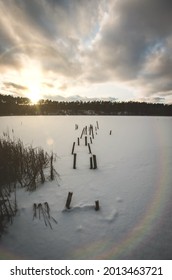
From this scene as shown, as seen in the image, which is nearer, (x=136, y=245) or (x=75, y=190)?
(x=136, y=245)

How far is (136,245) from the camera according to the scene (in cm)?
352

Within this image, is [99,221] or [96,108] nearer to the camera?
[99,221]

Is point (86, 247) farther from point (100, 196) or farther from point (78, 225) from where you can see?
point (100, 196)

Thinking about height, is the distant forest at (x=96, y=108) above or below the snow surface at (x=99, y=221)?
above

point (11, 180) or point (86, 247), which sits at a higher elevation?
point (11, 180)

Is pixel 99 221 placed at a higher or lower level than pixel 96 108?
lower

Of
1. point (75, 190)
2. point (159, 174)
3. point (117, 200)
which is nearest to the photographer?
point (117, 200)

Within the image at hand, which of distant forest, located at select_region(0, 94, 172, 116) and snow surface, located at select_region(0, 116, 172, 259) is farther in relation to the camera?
distant forest, located at select_region(0, 94, 172, 116)

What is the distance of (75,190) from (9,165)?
2.67 m

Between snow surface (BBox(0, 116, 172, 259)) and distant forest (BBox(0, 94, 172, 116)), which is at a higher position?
distant forest (BBox(0, 94, 172, 116))

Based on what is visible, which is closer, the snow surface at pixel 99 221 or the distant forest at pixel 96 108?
the snow surface at pixel 99 221
